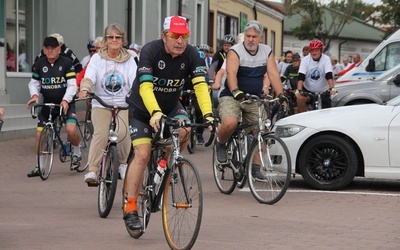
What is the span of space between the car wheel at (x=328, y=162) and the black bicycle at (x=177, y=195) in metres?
4.17

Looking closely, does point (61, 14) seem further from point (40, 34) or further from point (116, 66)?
point (116, 66)

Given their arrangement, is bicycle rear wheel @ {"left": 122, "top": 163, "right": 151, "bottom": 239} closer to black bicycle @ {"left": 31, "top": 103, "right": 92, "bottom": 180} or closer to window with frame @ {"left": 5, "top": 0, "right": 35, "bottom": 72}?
black bicycle @ {"left": 31, "top": 103, "right": 92, "bottom": 180}

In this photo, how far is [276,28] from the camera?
61.7 metres

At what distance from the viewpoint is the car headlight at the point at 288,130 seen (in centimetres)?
1235

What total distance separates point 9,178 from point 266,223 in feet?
17.8

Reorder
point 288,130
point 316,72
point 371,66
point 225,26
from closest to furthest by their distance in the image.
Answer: point 288,130 → point 316,72 → point 371,66 → point 225,26

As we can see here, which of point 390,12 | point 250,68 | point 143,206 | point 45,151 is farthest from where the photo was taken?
point 390,12

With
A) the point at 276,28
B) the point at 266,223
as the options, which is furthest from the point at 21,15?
the point at 276,28

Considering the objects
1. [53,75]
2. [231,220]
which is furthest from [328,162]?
[53,75]

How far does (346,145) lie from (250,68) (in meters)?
1.47

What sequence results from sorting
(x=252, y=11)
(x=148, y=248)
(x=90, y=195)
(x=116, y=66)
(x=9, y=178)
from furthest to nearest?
(x=252, y=11)
(x=9, y=178)
(x=90, y=195)
(x=116, y=66)
(x=148, y=248)

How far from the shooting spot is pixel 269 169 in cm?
1098

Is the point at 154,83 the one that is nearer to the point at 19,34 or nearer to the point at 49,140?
the point at 49,140

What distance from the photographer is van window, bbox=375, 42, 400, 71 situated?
2261 cm
